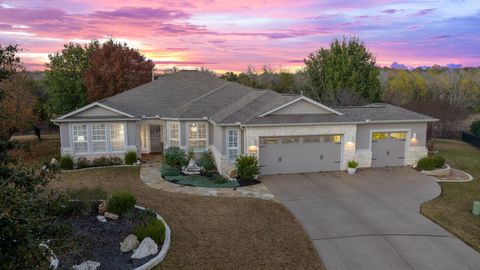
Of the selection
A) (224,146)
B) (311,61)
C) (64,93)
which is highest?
(311,61)

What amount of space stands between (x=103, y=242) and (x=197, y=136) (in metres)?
11.9

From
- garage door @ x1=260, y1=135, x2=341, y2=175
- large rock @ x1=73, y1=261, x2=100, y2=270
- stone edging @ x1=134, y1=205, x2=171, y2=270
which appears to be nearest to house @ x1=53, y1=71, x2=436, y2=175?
garage door @ x1=260, y1=135, x2=341, y2=175

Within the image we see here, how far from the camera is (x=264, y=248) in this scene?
10.4 metres

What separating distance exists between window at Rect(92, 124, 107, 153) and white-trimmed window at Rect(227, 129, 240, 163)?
7.82 metres

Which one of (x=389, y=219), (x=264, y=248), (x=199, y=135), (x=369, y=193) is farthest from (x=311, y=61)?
(x=264, y=248)

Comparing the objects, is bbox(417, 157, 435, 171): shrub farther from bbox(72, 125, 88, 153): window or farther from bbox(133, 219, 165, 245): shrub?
bbox(72, 125, 88, 153): window

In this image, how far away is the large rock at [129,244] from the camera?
9.65 m

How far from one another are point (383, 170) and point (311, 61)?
24.5 m

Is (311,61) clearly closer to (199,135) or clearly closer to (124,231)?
(199,135)

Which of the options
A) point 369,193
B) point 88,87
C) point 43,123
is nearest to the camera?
point 369,193

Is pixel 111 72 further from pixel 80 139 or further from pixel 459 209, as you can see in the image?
pixel 459 209

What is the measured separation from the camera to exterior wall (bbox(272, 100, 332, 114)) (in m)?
18.8

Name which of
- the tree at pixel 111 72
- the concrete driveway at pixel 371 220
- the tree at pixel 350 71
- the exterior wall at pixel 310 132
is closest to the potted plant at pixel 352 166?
the concrete driveway at pixel 371 220

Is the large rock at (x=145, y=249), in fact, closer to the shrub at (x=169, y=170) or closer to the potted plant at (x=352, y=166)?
the shrub at (x=169, y=170)
